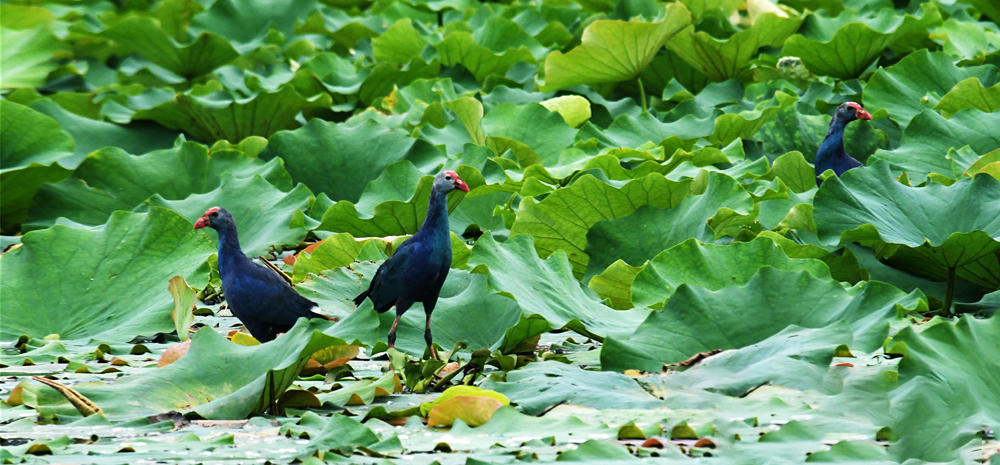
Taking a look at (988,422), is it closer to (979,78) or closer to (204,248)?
(204,248)

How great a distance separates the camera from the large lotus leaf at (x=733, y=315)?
2408mm

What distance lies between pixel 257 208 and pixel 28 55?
3957mm

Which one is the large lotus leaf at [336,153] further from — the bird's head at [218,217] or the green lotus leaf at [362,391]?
the green lotus leaf at [362,391]

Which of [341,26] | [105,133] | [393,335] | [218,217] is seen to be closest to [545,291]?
[393,335]

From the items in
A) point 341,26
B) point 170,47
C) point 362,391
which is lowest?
point 341,26

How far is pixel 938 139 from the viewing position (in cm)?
384

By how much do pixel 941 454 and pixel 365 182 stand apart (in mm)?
2967

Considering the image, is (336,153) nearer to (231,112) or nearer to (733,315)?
(231,112)

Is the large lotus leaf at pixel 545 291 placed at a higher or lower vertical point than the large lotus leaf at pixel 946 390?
lower

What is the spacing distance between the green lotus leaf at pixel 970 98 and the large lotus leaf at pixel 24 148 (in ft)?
12.0

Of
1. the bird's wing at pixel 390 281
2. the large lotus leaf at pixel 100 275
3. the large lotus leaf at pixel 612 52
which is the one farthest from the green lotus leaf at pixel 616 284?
Answer: the large lotus leaf at pixel 612 52

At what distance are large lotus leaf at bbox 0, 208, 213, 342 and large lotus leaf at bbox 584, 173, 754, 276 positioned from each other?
4.02 feet

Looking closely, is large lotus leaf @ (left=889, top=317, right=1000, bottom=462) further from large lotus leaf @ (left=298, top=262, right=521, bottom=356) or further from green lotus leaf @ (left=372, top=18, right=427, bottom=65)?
green lotus leaf @ (left=372, top=18, right=427, bottom=65)

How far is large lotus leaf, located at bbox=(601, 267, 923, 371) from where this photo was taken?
2408 millimetres
